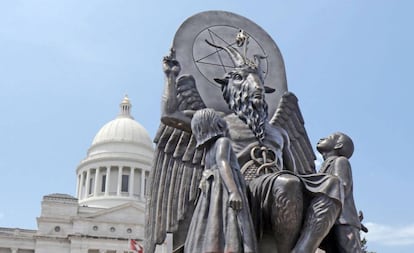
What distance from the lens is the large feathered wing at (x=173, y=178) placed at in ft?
17.6

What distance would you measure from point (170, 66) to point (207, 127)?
3.78 feet

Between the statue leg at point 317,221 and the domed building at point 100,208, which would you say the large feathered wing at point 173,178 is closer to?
the statue leg at point 317,221

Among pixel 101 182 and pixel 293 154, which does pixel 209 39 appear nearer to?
pixel 293 154

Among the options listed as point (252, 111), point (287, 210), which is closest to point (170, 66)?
point (252, 111)

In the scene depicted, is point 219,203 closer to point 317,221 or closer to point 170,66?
point 317,221

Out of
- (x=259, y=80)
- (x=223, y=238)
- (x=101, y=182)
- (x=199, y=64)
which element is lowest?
(x=223, y=238)

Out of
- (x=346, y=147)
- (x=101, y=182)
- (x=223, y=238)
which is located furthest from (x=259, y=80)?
(x=101, y=182)

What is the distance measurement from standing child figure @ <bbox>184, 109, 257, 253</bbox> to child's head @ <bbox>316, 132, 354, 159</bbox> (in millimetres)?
982

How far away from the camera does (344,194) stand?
15.6 feet

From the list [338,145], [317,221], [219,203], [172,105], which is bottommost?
[317,221]

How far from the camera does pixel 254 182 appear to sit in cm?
469

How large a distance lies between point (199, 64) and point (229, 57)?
0.39 meters

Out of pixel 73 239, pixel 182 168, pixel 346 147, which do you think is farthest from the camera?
pixel 73 239

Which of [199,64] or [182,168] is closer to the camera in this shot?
[182,168]
